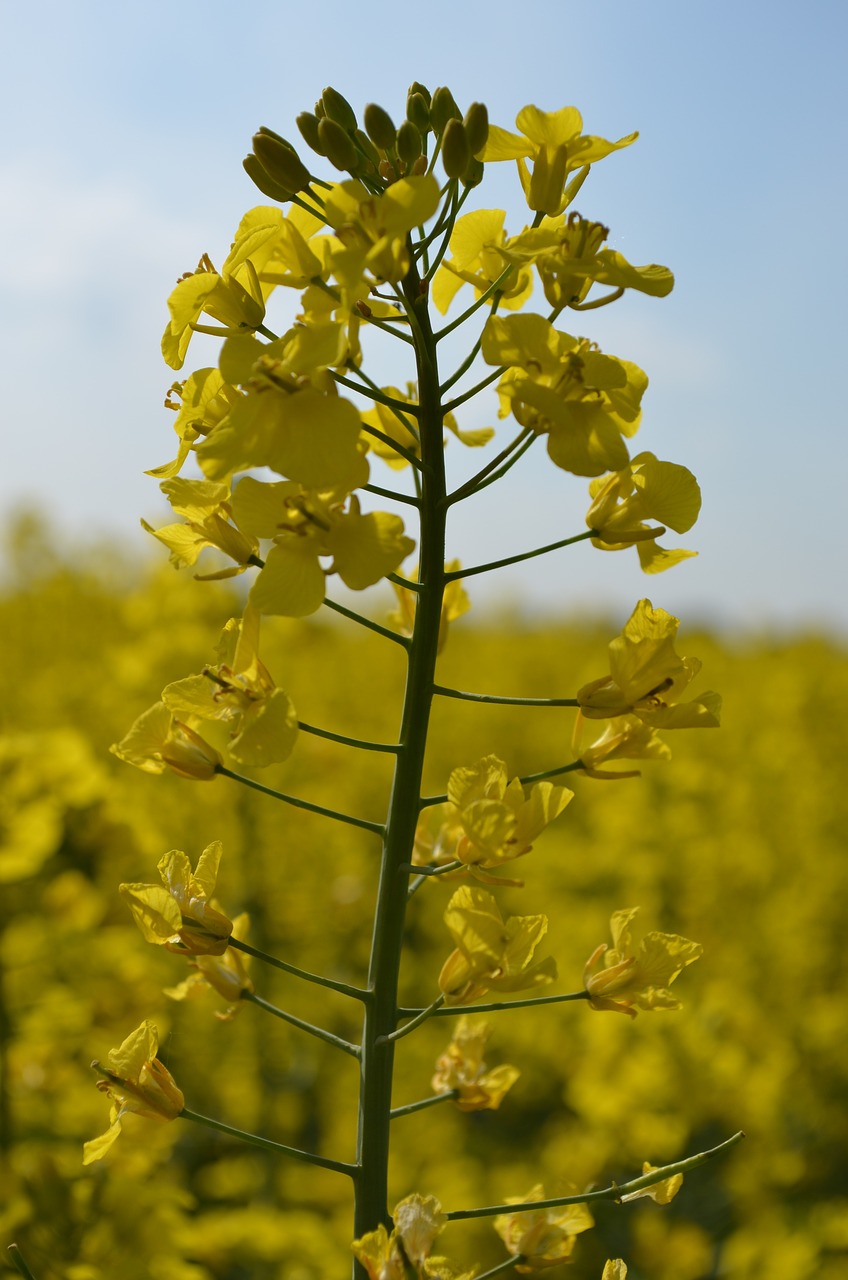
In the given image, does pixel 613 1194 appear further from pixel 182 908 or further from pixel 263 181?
pixel 263 181

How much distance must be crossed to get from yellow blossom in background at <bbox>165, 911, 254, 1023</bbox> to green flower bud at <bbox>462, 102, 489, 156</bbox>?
2.61ft

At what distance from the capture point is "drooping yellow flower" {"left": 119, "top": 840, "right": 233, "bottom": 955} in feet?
3.36

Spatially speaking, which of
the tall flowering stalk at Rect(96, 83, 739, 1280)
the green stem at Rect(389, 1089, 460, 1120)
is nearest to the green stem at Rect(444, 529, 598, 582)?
the tall flowering stalk at Rect(96, 83, 739, 1280)

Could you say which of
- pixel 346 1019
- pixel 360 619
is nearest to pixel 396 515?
pixel 360 619

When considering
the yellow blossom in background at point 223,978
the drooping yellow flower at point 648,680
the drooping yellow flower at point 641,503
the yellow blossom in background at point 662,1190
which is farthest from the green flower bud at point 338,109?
the yellow blossom in background at point 662,1190

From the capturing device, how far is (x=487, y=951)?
3.23 ft

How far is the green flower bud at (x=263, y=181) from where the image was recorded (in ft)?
3.31

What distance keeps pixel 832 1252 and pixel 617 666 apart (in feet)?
11.3

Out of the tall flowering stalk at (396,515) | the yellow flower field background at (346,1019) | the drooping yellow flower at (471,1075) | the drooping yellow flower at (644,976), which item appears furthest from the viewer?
the yellow flower field background at (346,1019)

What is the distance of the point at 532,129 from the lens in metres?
1.04

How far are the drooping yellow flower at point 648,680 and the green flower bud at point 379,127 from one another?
50cm

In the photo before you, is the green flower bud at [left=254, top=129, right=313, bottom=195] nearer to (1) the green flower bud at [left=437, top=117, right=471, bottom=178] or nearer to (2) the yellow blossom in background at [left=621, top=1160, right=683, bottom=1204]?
(1) the green flower bud at [left=437, top=117, right=471, bottom=178]

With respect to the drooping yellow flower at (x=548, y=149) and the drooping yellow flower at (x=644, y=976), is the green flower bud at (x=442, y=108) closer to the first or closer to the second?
the drooping yellow flower at (x=548, y=149)

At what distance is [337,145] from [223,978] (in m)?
0.83
